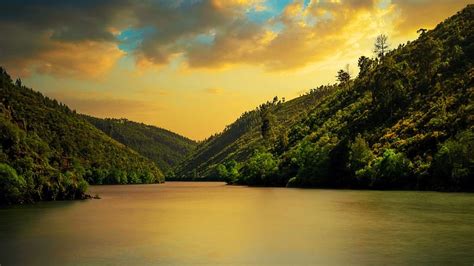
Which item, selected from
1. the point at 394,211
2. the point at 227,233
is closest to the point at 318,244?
the point at 227,233

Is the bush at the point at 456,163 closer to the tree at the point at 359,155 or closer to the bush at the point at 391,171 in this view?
the bush at the point at 391,171

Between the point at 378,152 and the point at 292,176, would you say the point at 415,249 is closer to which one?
the point at 378,152

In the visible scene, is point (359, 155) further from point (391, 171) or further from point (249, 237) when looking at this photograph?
point (249, 237)

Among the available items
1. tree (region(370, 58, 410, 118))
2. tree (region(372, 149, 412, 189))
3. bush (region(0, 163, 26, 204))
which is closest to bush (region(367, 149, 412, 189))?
tree (region(372, 149, 412, 189))

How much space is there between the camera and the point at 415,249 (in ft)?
122

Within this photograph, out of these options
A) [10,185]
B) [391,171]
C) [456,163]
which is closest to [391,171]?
[391,171]

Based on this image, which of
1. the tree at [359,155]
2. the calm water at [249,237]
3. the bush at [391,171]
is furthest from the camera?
the tree at [359,155]

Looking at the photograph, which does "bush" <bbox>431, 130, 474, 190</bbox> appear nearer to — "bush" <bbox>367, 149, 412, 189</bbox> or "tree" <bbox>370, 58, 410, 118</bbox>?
"bush" <bbox>367, 149, 412, 189</bbox>

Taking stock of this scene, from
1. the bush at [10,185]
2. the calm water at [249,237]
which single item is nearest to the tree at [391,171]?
the calm water at [249,237]

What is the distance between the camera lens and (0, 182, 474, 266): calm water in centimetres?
3516

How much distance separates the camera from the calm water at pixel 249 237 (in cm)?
3516

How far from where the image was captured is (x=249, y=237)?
46.1 m

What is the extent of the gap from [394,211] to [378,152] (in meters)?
79.7

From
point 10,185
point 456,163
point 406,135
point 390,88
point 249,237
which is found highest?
point 390,88
